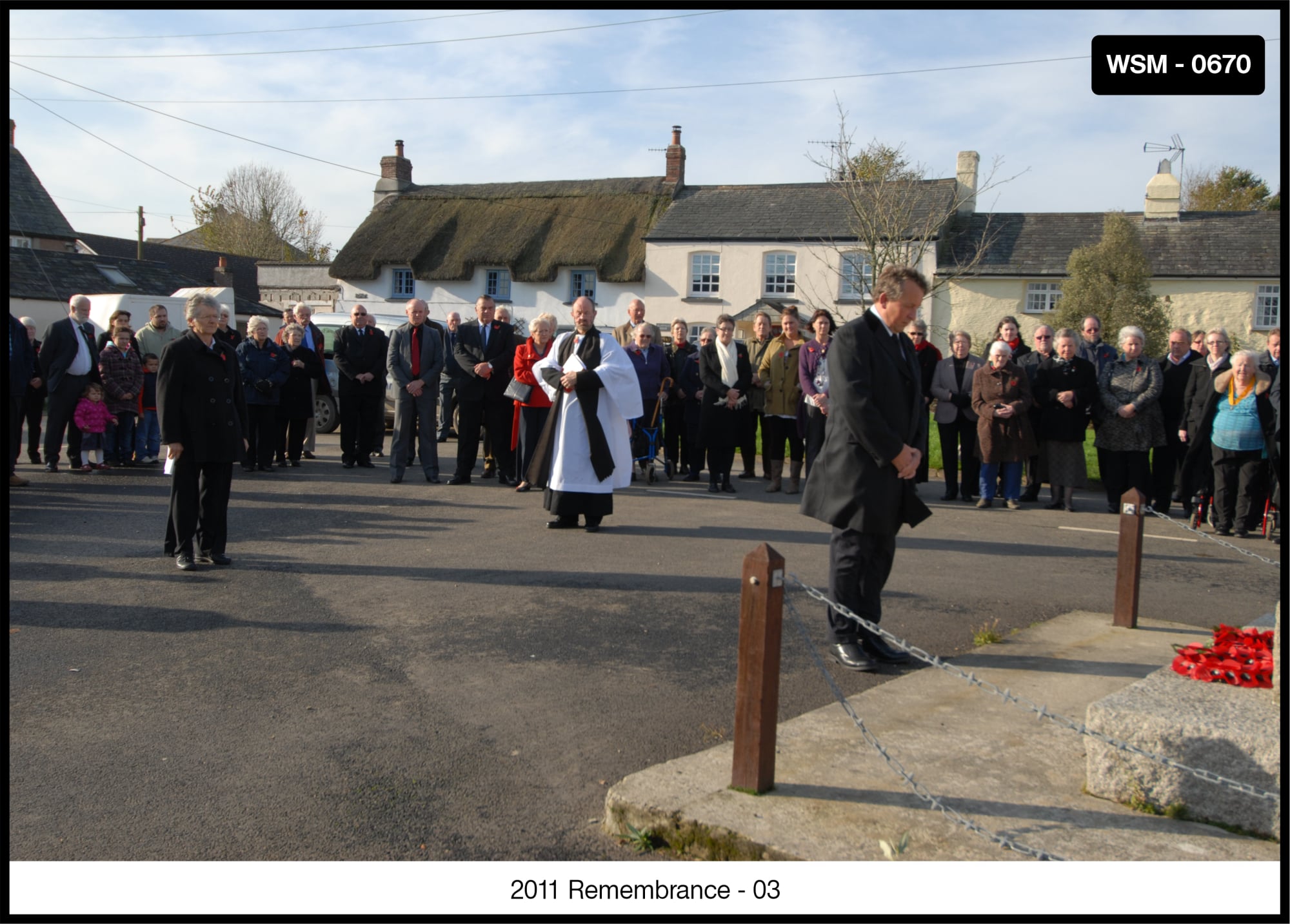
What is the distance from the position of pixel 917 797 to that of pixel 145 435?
12.9m

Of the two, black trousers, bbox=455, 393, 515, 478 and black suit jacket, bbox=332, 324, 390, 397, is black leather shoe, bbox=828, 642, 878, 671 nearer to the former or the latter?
black trousers, bbox=455, 393, 515, 478

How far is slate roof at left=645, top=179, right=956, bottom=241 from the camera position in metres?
39.5

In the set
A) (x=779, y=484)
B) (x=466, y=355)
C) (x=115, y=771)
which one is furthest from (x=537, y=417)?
(x=115, y=771)

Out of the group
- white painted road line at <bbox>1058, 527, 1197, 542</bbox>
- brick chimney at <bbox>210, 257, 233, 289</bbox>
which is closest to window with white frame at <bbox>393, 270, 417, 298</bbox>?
brick chimney at <bbox>210, 257, 233, 289</bbox>

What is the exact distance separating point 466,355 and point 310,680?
8.38m

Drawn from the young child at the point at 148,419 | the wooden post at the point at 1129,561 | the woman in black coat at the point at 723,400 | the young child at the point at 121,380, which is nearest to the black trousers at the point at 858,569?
the wooden post at the point at 1129,561

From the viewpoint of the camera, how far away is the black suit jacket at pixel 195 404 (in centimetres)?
776

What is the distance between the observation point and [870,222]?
2822 centimetres

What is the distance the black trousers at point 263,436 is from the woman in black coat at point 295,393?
0.16 m

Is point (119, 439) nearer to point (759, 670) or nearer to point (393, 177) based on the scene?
point (759, 670)

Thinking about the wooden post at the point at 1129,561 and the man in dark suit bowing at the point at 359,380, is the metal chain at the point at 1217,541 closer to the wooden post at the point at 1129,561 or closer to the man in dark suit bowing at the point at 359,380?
the wooden post at the point at 1129,561

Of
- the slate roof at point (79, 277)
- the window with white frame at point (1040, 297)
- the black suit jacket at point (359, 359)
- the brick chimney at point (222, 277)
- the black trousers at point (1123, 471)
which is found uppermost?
the brick chimney at point (222, 277)

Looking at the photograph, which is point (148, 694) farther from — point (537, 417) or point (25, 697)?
point (537, 417)

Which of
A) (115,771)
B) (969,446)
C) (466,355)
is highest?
(466,355)
